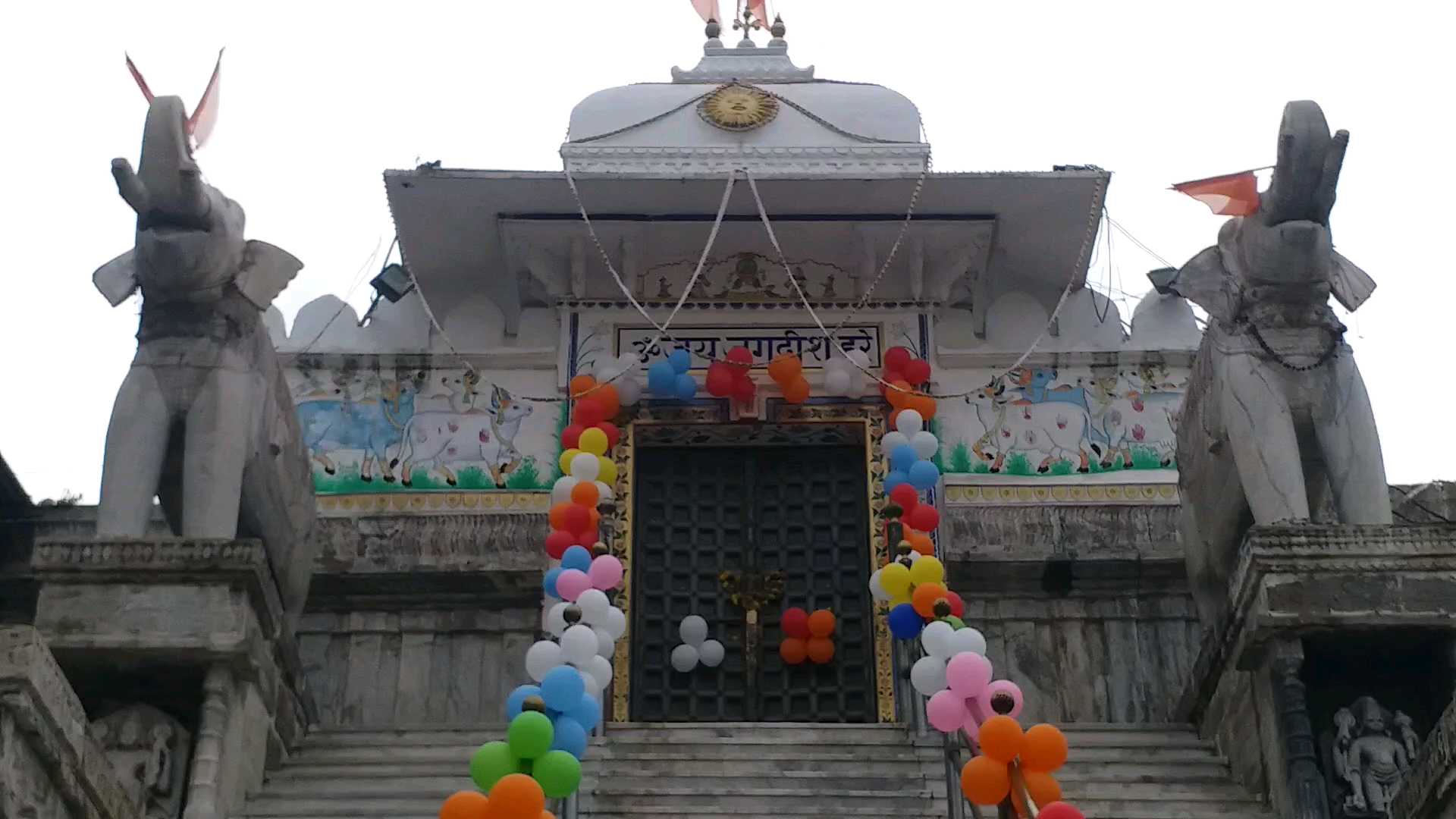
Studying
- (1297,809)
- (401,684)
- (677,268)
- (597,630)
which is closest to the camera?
(1297,809)

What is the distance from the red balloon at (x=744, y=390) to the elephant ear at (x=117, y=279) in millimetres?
4369

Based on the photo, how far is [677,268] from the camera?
14.5 metres

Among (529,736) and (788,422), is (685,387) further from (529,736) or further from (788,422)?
(529,736)

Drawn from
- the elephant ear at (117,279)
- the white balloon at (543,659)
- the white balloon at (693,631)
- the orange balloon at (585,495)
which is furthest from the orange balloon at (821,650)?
the elephant ear at (117,279)

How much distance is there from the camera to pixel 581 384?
13648 mm

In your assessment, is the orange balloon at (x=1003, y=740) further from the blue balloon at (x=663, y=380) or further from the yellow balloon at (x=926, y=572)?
the blue balloon at (x=663, y=380)

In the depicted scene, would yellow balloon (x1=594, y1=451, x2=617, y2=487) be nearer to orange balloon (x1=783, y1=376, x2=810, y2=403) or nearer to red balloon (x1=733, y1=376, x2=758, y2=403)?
red balloon (x1=733, y1=376, x2=758, y2=403)

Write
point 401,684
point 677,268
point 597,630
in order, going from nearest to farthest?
point 597,630
point 401,684
point 677,268

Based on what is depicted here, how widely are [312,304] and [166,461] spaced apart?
4.17 m

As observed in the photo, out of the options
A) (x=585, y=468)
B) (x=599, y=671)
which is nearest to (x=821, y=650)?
(x=585, y=468)

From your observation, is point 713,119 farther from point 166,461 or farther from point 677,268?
point 166,461

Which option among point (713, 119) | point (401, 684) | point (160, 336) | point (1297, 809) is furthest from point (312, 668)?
point (1297, 809)

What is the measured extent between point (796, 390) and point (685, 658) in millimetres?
2034

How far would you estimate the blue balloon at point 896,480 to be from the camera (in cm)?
1276
